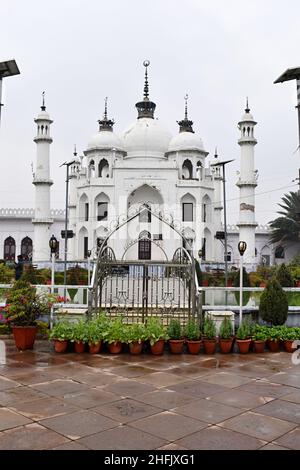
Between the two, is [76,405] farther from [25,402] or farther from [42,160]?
[42,160]

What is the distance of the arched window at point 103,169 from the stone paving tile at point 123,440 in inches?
1342

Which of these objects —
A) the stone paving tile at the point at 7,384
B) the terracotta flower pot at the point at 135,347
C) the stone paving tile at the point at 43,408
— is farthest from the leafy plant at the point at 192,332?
the stone paving tile at the point at 43,408

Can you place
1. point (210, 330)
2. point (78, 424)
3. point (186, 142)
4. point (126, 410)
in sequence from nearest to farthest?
point (78, 424)
point (126, 410)
point (210, 330)
point (186, 142)

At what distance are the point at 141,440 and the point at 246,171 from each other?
33046mm

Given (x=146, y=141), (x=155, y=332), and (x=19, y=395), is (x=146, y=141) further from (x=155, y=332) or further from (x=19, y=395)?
(x=19, y=395)

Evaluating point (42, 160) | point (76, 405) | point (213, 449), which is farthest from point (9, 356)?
point (42, 160)

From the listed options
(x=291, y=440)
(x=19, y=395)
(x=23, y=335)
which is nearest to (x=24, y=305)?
(x=23, y=335)

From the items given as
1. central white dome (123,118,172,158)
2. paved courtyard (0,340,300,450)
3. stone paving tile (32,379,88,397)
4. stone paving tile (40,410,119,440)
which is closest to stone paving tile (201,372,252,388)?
paved courtyard (0,340,300,450)

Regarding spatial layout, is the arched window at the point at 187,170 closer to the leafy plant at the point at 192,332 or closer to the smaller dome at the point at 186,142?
the smaller dome at the point at 186,142

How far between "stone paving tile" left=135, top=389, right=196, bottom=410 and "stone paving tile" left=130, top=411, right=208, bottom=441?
0.34 metres

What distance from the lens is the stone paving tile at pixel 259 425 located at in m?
4.36

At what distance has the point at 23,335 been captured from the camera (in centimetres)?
816

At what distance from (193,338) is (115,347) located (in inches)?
55.0
